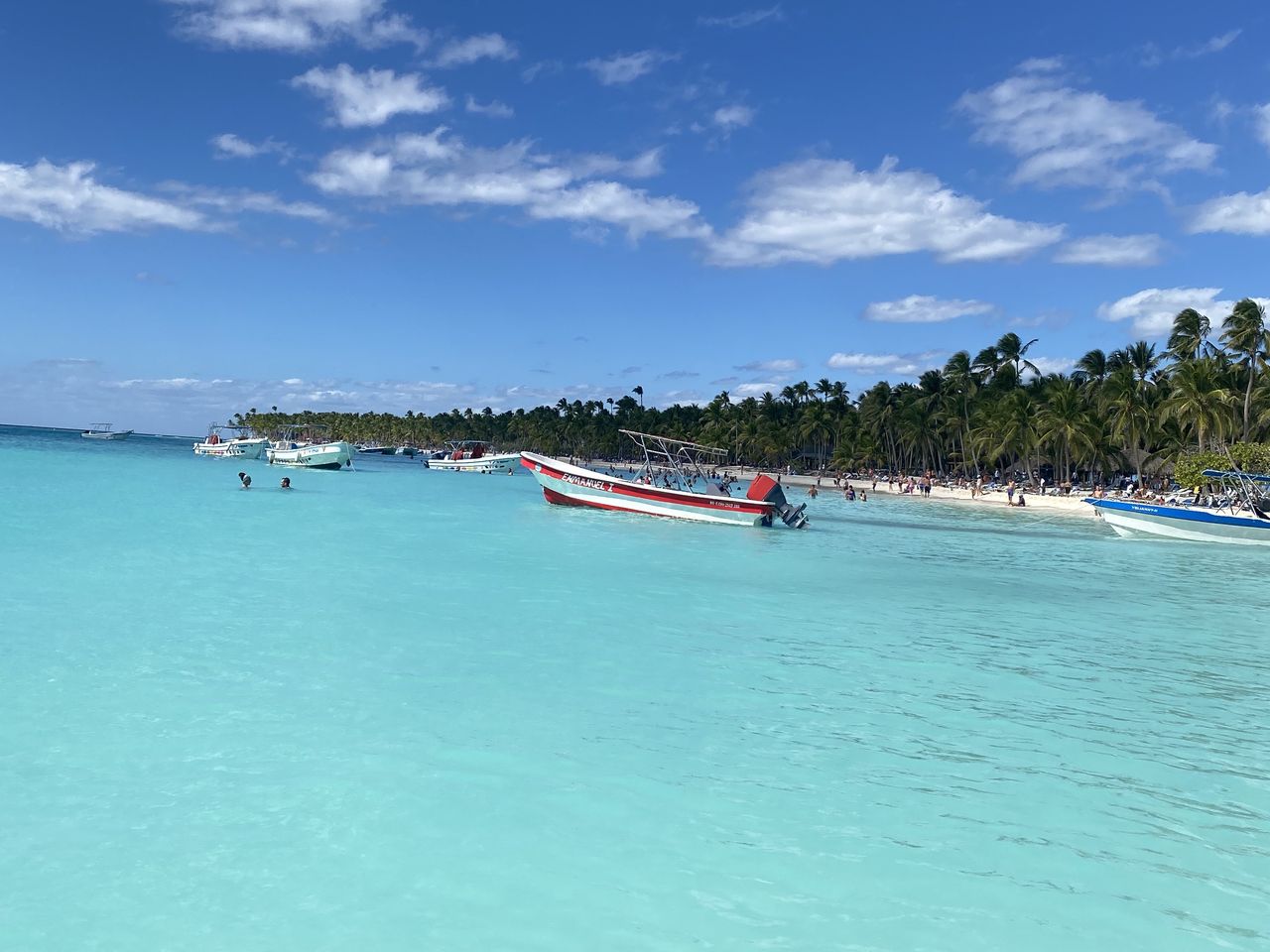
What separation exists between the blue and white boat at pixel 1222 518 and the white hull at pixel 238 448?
85427mm

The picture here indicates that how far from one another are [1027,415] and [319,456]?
5900 centimetres

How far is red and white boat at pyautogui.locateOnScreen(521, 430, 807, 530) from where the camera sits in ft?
118

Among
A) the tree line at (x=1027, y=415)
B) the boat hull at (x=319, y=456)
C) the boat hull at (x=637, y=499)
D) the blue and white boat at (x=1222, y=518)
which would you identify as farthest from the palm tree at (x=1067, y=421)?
the boat hull at (x=319, y=456)

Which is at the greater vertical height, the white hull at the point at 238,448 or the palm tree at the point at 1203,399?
the palm tree at the point at 1203,399

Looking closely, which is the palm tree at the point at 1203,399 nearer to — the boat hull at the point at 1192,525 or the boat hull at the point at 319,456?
the boat hull at the point at 1192,525

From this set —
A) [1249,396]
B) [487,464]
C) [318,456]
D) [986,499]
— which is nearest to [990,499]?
[986,499]

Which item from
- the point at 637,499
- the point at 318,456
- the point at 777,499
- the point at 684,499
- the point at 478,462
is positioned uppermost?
the point at 318,456

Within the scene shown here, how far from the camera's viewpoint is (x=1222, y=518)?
36094 mm

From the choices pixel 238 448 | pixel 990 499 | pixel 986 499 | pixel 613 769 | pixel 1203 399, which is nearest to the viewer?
pixel 613 769

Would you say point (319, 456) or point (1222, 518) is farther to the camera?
point (319, 456)

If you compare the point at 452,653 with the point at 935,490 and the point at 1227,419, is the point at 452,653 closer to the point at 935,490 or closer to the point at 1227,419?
the point at 1227,419

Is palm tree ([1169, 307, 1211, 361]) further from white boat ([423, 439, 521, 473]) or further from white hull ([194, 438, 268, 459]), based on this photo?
white hull ([194, 438, 268, 459])

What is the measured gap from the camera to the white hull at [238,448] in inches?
3841

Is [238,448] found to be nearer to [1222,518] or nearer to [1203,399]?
[1203,399]
